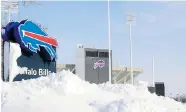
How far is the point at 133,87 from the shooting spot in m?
18.2

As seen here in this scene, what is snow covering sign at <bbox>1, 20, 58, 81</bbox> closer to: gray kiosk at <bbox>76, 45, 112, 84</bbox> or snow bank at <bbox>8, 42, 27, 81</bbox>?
snow bank at <bbox>8, 42, 27, 81</bbox>

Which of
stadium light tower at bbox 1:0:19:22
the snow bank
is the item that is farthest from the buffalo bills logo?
stadium light tower at bbox 1:0:19:22

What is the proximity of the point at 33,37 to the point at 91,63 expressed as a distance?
21135 mm

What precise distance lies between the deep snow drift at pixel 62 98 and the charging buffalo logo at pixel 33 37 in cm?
431

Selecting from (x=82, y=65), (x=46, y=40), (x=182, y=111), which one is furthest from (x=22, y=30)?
(x=82, y=65)

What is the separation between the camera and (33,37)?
1928 centimetres

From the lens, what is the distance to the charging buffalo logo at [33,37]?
60.8 feet

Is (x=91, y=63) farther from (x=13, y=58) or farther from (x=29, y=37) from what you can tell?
(x=13, y=58)

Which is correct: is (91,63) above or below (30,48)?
below

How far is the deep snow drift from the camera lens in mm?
12634

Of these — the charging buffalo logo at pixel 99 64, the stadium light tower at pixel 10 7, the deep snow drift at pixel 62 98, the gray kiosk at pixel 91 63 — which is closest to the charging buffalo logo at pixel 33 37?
the deep snow drift at pixel 62 98

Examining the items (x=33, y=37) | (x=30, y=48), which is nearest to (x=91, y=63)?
(x=33, y=37)

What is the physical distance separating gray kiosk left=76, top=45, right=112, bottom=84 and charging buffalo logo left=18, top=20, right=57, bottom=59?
17960mm

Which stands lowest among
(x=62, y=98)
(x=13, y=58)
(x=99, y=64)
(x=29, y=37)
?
(x=62, y=98)
